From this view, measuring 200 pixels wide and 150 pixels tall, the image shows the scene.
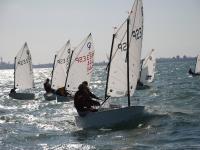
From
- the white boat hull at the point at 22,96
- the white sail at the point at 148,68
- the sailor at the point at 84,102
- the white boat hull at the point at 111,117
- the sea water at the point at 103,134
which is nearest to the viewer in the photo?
the sea water at the point at 103,134

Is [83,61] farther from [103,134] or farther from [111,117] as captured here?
[103,134]

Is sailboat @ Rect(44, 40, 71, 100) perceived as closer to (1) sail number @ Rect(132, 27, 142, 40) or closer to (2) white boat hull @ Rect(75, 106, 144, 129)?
(1) sail number @ Rect(132, 27, 142, 40)

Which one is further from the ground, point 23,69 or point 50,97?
point 23,69

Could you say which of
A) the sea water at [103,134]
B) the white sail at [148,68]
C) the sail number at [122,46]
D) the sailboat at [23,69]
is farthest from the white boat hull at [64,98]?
the white sail at [148,68]

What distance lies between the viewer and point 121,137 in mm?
18281

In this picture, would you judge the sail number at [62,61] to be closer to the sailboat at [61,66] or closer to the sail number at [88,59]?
the sailboat at [61,66]

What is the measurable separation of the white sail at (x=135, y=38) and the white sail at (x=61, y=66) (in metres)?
19.9

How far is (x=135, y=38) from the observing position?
22.4 meters

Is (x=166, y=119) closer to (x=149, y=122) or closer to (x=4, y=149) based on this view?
(x=149, y=122)

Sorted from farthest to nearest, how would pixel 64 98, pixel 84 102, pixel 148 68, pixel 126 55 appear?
1. pixel 148 68
2. pixel 64 98
3. pixel 126 55
4. pixel 84 102

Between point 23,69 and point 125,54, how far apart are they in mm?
24810

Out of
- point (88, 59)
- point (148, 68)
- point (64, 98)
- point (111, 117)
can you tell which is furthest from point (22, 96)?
point (111, 117)

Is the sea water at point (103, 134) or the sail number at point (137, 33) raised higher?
the sail number at point (137, 33)

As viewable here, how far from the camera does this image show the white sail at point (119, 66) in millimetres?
22266
